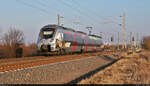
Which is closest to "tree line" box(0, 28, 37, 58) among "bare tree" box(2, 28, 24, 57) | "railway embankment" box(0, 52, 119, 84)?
"bare tree" box(2, 28, 24, 57)

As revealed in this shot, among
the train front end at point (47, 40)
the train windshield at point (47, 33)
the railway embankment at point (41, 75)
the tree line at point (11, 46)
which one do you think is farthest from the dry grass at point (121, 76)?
the tree line at point (11, 46)

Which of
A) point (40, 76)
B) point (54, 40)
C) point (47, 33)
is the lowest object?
point (40, 76)

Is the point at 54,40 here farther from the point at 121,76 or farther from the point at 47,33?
the point at 121,76

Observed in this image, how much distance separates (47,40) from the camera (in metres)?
22.6

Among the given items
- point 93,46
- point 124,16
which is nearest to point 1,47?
point 93,46

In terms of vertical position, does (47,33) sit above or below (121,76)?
above

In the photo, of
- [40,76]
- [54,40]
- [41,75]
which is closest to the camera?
[40,76]

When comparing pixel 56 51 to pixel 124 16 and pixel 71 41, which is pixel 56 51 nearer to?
pixel 71 41

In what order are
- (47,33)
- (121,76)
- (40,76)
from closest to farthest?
(121,76)
(40,76)
(47,33)

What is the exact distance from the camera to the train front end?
2234 centimetres

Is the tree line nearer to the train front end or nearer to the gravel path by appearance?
the train front end

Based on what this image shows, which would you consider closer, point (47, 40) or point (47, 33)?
point (47, 40)

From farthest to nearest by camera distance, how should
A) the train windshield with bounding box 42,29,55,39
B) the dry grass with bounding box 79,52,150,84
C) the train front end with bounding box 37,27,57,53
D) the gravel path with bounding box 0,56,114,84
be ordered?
1. the train windshield with bounding box 42,29,55,39
2. the train front end with bounding box 37,27,57,53
3. the gravel path with bounding box 0,56,114,84
4. the dry grass with bounding box 79,52,150,84

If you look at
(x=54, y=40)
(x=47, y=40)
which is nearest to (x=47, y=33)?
(x=47, y=40)
